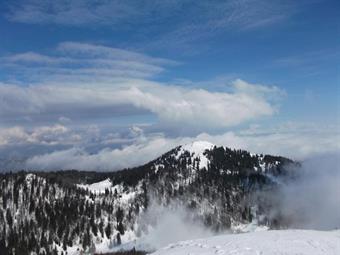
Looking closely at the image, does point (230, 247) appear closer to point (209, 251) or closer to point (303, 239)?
point (209, 251)

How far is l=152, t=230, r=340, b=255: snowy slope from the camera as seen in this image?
43094 mm

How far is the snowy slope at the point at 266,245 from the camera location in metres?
43.1

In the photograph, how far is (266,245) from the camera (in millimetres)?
45594

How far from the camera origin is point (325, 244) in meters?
46.3

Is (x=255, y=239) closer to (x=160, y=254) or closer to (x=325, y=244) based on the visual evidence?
(x=325, y=244)

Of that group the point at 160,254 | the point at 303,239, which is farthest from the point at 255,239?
the point at 160,254

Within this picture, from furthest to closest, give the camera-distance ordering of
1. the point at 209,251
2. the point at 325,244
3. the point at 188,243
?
the point at 188,243 < the point at 325,244 < the point at 209,251

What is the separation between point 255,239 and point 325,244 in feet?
24.8

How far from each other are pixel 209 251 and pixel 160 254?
583cm

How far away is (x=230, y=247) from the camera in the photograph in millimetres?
44781

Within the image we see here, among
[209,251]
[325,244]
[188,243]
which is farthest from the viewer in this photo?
[188,243]

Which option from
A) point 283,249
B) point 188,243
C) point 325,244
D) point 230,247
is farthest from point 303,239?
point 188,243

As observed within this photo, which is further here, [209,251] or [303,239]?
[303,239]

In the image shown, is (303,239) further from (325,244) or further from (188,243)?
(188,243)
